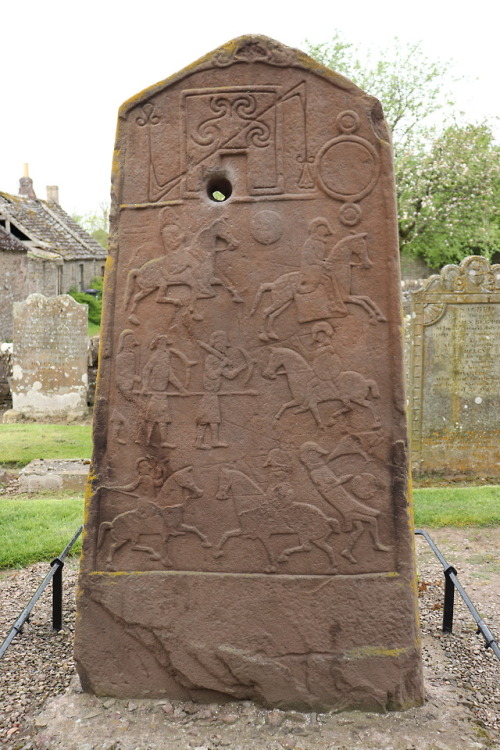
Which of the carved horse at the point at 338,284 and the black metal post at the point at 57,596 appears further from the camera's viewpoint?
the black metal post at the point at 57,596

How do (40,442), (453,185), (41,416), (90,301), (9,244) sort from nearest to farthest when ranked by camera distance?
1. (40,442)
2. (41,416)
3. (9,244)
4. (453,185)
5. (90,301)

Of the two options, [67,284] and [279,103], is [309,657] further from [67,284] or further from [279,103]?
[67,284]

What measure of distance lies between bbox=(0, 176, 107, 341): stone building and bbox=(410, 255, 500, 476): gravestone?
12183 mm

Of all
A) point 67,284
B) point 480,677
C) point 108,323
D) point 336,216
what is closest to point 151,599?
point 108,323

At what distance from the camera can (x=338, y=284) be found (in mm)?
3363

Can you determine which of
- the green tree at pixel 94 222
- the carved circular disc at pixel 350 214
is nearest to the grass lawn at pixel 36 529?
the carved circular disc at pixel 350 214

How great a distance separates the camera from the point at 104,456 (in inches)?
139

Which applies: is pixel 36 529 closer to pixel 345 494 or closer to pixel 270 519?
pixel 270 519

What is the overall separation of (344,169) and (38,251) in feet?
71.6

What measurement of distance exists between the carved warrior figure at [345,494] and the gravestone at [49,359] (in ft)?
30.4

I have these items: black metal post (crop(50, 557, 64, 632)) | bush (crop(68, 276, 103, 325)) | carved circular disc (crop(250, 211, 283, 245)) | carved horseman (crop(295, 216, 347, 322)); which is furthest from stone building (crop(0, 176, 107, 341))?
carved horseman (crop(295, 216, 347, 322))

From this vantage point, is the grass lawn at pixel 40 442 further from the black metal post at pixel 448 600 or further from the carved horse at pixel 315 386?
the carved horse at pixel 315 386

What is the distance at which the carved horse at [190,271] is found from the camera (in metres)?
3.40

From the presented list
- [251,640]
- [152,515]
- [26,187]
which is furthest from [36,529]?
[26,187]
